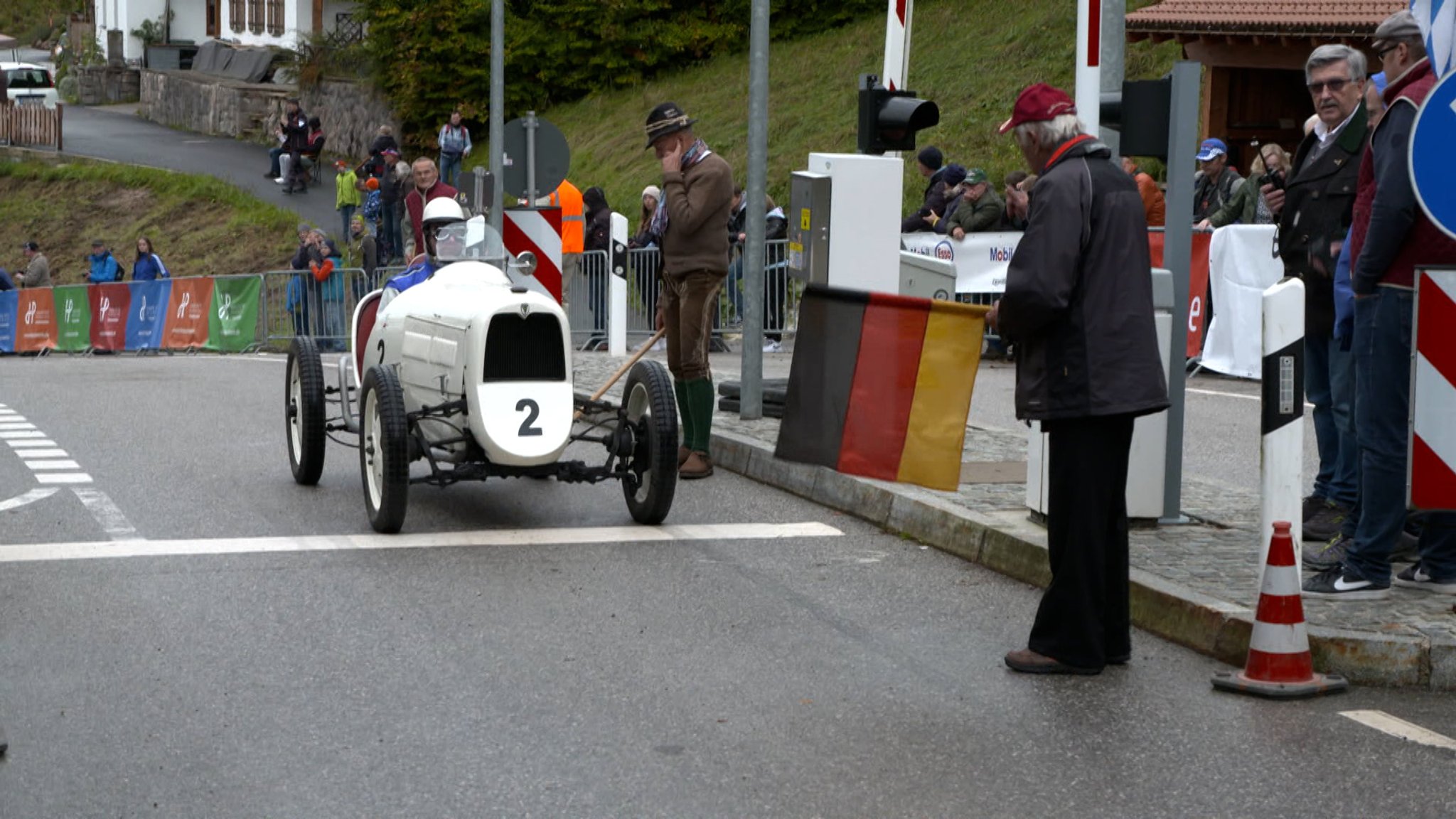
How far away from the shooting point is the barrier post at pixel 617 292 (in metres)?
19.9

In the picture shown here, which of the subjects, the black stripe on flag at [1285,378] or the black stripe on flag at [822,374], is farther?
the black stripe on flag at [822,374]

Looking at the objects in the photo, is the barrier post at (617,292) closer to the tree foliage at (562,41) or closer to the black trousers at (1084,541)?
the black trousers at (1084,541)

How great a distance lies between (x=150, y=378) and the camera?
18734mm

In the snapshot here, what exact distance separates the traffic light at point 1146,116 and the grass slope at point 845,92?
20.2 m

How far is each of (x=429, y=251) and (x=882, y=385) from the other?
3.57 m

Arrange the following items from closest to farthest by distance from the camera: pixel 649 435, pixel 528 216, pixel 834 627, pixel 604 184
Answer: pixel 834 627
pixel 649 435
pixel 528 216
pixel 604 184

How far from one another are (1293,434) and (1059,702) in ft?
3.93

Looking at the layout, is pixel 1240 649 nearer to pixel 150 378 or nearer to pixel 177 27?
pixel 150 378

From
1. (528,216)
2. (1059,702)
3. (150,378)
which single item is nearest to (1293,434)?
(1059,702)

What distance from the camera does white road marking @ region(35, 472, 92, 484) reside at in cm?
1089

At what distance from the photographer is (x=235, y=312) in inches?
1072

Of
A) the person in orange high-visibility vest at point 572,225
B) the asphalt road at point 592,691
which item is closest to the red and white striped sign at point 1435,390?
the asphalt road at point 592,691

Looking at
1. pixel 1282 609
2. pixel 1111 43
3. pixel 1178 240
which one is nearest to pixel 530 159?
pixel 1111 43

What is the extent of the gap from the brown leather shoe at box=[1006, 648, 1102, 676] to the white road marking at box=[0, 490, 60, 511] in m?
5.57
